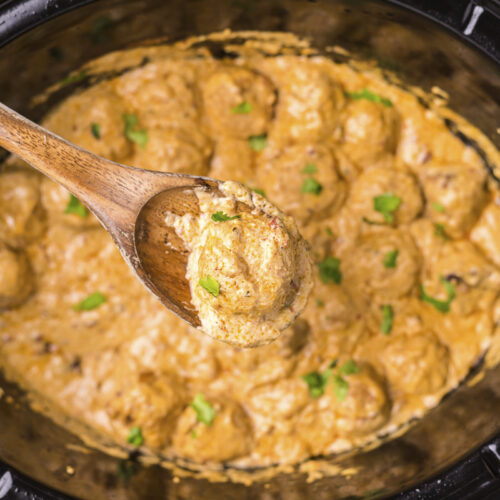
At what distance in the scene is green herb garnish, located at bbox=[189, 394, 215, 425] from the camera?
260cm

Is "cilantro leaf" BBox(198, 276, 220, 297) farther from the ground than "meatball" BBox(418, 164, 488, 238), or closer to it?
closer to it

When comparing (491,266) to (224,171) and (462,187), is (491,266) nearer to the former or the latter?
(462,187)

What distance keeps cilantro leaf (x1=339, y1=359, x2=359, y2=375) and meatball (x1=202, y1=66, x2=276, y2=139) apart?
45.5 inches

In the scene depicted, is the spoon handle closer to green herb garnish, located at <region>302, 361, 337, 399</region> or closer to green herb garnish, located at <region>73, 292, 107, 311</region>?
green herb garnish, located at <region>73, 292, 107, 311</region>

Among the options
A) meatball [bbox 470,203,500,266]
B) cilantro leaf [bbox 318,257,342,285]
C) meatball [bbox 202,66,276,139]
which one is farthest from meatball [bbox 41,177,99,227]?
meatball [bbox 470,203,500,266]

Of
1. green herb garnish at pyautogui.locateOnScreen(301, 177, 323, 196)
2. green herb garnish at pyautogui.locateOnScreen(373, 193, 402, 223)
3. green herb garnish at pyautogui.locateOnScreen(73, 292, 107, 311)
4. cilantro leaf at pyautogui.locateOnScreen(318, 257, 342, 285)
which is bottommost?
cilantro leaf at pyautogui.locateOnScreen(318, 257, 342, 285)

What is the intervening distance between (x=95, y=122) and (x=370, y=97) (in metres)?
1.30

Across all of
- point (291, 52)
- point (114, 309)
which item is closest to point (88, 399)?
point (114, 309)

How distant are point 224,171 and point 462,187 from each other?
1.11 m

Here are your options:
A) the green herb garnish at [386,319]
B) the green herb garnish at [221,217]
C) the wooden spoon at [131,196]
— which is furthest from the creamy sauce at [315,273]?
the green herb garnish at [221,217]

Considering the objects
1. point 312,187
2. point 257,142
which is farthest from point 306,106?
point 312,187

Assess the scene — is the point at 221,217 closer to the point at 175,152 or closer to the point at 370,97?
the point at 175,152

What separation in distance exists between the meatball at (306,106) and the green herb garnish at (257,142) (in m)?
0.05

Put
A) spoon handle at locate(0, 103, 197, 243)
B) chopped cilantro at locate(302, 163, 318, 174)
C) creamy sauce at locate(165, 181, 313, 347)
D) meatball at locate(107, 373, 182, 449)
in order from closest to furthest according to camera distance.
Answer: creamy sauce at locate(165, 181, 313, 347) < spoon handle at locate(0, 103, 197, 243) < meatball at locate(107, 373, 182, 449) < chopped cilantro at locate(302, 163, 318, 174)
